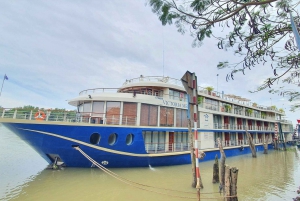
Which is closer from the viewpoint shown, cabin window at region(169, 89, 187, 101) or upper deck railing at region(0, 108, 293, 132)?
upper deck railing at region(0, 108, 293, 132)

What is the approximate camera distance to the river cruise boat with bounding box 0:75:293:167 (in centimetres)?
837

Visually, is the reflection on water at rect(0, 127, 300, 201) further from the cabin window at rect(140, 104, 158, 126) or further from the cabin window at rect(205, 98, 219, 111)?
the cabin window at rect(205, 98, 219, 111)

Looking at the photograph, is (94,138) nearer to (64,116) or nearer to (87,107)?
(64,116)

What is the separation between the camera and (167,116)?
12727mm

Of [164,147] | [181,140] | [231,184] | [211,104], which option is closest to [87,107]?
[164,147]

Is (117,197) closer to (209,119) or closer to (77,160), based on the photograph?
(77,160)

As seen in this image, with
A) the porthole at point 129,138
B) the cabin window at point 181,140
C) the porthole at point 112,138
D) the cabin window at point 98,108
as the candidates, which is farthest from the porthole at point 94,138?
the cabin window at point 181,140

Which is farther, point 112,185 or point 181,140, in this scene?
point 181,140

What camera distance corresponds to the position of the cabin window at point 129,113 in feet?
35.4

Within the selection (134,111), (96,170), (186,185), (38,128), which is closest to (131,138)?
(134,111)

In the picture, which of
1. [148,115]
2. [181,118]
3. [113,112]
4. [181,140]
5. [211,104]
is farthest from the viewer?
[211,104]

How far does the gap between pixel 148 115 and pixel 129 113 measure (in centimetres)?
133

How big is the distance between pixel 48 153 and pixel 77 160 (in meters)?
1.43

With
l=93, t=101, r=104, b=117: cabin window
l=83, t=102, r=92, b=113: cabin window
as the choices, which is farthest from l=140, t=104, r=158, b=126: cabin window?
l=83, t=102, r=92, b=113: cabin window
